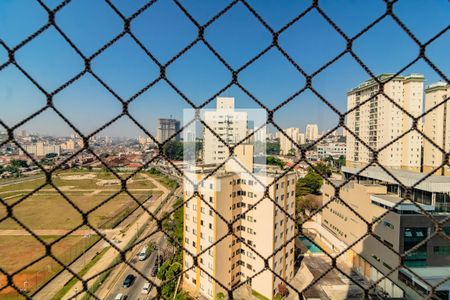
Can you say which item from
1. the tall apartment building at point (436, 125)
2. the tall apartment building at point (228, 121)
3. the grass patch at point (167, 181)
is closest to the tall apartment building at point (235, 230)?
the tall apartment building at point (228, 121)

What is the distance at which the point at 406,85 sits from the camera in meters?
9.31

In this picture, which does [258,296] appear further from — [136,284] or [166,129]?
[166,129]

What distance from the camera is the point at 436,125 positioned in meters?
7.72

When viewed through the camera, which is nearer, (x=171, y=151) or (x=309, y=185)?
(x=171, y=151)

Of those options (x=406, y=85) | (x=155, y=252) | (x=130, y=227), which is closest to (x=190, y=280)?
(x=155, y=252)

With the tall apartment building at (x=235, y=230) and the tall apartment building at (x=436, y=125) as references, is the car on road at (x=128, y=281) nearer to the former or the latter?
the tall apartment building at (x=235, y=230)

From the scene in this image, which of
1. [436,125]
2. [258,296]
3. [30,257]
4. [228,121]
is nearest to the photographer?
→ [228,121]

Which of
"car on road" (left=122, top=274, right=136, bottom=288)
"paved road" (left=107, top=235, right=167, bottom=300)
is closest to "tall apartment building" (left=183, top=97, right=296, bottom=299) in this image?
"paved road" (left=107, top=235, right=167, bottom=300)

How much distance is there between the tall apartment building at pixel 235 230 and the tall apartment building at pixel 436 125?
3693 millimetres

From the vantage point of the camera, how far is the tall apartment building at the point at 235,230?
4.71m

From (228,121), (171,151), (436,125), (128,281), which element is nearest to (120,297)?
(128,281)

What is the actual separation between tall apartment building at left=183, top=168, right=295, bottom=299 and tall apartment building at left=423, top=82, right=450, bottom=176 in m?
3.69

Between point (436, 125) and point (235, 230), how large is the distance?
6791 millimetres

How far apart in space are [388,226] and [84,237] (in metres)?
9.17
